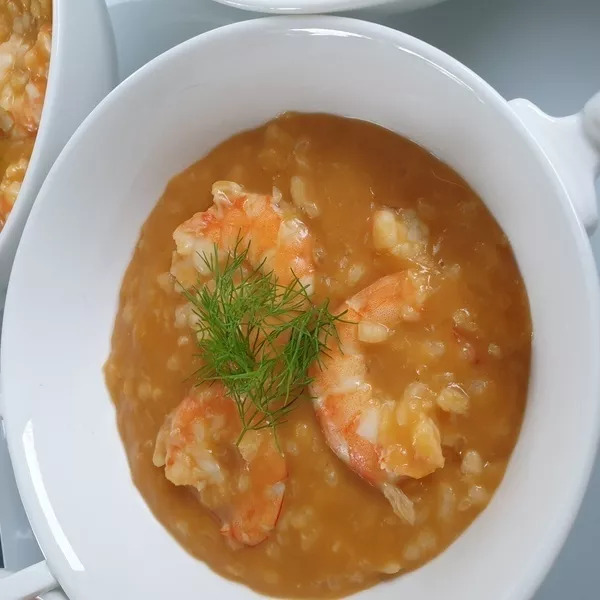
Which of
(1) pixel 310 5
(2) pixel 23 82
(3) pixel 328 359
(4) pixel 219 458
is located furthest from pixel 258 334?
(2) pixel 23 82

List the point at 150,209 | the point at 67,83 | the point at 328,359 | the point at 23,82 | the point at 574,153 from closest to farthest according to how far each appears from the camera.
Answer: the point at 574,153, the point at 328,359, the point at 67,83, the point at 150,209, the point at 23,82

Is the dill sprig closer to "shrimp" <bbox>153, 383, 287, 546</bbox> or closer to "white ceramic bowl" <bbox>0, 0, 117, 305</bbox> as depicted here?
"shrimp" <bbox>153, 383, 287, 546</bbox>

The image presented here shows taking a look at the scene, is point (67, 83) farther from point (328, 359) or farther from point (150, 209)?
point (328, 359)

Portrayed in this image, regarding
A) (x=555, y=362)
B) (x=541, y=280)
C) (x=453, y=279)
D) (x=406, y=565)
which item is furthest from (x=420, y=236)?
(x=406, y=565)

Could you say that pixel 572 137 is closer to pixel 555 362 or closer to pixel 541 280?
pixel 541 280

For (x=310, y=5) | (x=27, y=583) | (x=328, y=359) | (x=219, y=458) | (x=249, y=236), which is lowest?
(x=27, y=583)

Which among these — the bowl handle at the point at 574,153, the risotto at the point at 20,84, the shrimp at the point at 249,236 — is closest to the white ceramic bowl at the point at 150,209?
the bowl handle at the point at 574,153

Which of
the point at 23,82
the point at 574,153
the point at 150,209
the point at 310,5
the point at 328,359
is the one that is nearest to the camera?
the point at 574,153
